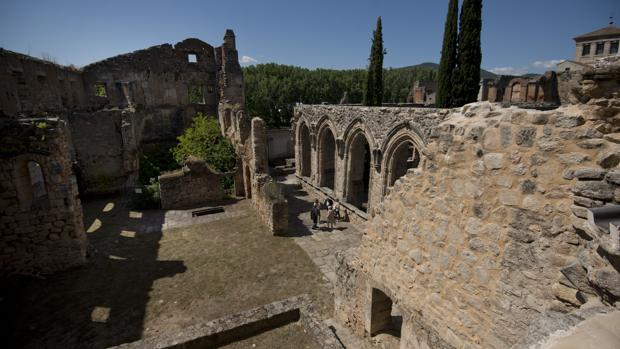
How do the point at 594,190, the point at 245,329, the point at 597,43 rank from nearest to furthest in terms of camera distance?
1. the point at 594,190
2. the point at 245,329
3. the point at 597,43

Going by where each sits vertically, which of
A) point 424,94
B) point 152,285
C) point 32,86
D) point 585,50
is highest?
point 585,50

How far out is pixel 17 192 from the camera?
793 cm

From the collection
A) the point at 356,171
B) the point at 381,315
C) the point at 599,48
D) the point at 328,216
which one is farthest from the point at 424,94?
the point at 381,315

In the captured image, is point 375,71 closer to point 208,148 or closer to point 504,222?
point 208,148

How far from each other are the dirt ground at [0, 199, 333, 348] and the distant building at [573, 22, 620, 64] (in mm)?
50146

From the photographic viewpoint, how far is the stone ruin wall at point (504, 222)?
2.33m

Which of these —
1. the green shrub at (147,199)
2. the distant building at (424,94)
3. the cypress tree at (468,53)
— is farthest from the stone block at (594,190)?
the distant building at (424,94)

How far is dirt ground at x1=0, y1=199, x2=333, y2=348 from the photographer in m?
6.61

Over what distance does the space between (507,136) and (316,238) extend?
8936 mm

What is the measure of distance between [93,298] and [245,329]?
5.68 m

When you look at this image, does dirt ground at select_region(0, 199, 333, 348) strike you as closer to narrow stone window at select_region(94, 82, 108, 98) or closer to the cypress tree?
the cypress tree

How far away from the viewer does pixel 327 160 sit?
16359 millimetres

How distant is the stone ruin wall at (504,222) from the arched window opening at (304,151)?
14069 millimetres

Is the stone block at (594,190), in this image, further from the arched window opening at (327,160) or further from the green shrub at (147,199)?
the green shrub at (147,199)
